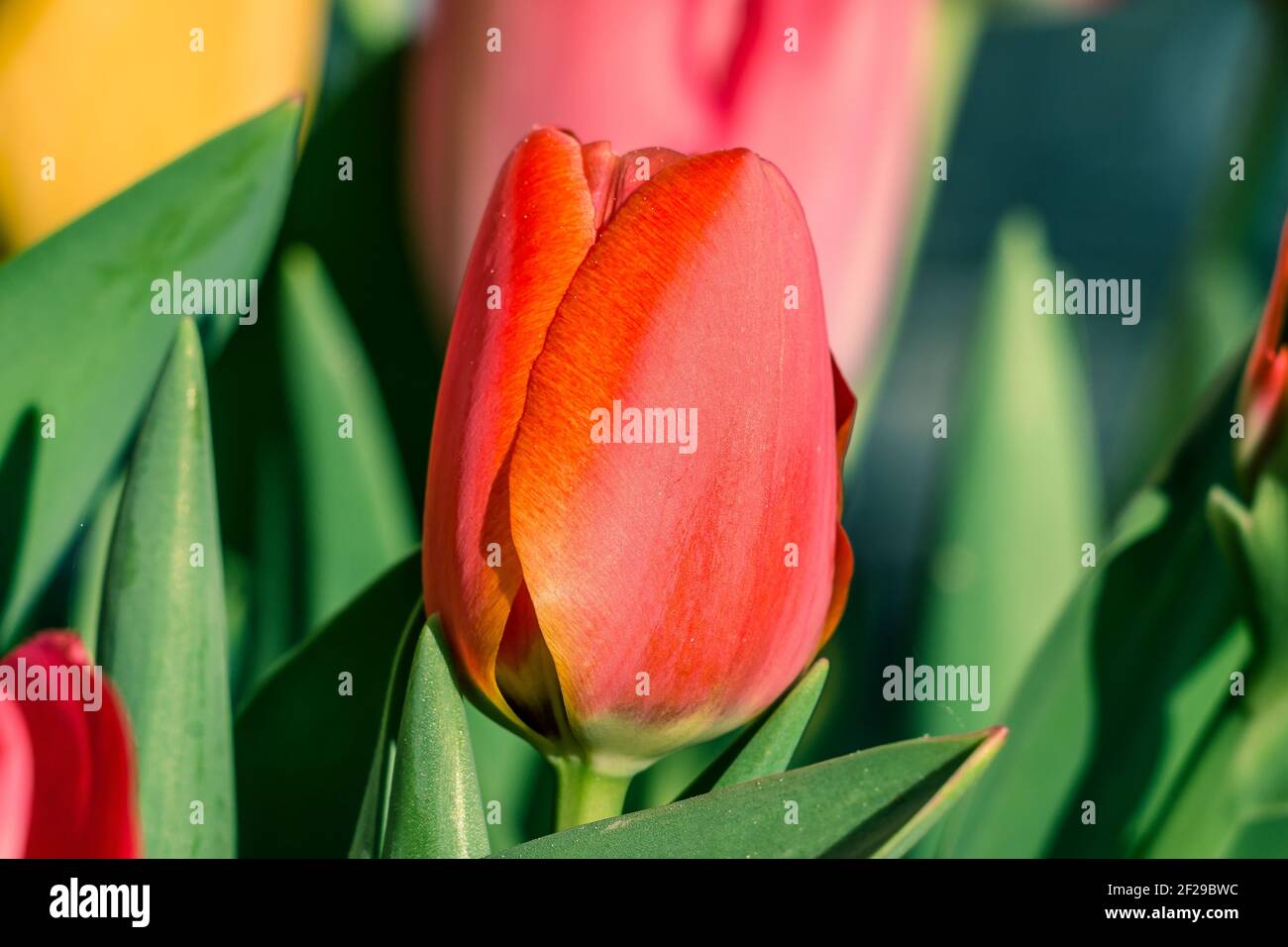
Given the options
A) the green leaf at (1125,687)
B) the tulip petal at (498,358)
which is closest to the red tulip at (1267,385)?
the green leaf at (1125,687)

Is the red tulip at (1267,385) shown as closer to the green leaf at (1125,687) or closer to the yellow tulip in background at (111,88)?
the green leaf at (1125,687)

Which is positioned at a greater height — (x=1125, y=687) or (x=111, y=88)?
(x=111, y=88)

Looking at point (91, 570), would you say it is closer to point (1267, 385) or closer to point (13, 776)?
point (13, 776)

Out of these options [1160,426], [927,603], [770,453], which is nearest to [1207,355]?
[1160,426]

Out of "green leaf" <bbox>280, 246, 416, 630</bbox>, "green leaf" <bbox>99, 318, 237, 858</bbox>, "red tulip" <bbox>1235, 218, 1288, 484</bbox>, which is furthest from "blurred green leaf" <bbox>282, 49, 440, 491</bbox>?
"red tulip" <bbox>1235, 218, 1288, 484</bbox>

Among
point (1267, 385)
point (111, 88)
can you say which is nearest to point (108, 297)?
point (111, 88)

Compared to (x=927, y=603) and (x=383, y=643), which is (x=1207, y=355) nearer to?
(x=927, y=603)
